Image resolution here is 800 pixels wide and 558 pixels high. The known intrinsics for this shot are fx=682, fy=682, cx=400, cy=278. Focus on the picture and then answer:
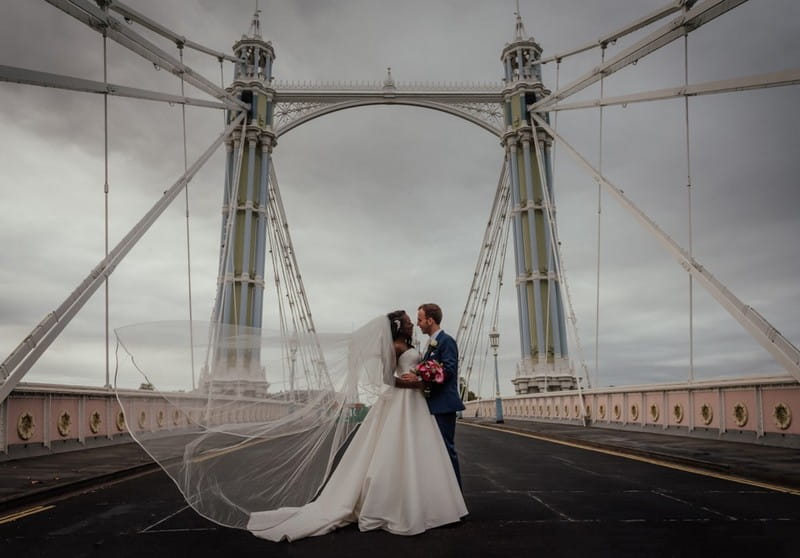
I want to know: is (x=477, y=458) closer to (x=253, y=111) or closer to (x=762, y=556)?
(x=762, y=556)

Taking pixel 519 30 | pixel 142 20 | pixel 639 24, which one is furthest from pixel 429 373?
pixel 519 30

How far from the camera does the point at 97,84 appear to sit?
1428 cm

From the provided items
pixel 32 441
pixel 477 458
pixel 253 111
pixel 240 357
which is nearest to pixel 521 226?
pixel 253 111

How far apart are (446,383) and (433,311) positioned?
0.71 meters

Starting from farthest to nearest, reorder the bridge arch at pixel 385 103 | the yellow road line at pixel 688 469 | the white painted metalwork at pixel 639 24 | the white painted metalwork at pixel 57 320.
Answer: the bridge arch at pixel 385 103 < the white painted metalwork at pixel 639 24 < the white painted metalwork at pixel 57 320 < the yellow road line at pixel 688 469

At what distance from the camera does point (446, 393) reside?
20.8ft

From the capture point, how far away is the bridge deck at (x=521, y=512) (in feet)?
16.9

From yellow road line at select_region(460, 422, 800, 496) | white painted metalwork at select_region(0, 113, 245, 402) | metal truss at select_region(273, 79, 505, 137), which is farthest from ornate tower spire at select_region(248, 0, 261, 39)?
yellow road line at select_region(460, 422, 800, 496)

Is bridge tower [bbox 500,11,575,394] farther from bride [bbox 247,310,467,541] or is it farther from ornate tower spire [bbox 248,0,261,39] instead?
bride [bbox 247,310,467,541]

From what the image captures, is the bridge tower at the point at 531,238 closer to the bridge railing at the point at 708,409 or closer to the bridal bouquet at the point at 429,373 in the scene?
the bridge railing at the point at 708,409

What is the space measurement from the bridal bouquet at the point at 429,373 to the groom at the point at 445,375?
6 cm

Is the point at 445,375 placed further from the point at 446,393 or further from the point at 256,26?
the point at 256,26

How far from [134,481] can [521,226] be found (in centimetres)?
3149

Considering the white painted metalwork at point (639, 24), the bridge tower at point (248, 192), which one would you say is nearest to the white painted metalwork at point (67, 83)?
the white painted metalwork at point (639, 24)
